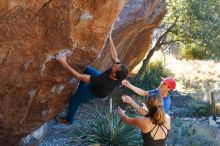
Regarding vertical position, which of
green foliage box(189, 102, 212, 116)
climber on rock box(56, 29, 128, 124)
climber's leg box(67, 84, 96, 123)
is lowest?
climber's leg box(67, 84, 96, 123)

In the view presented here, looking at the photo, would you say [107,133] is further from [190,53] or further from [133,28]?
[190,53]

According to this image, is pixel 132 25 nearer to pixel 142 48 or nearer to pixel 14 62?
pixel 142 48

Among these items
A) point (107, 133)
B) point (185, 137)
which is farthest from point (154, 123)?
point (185, 137)

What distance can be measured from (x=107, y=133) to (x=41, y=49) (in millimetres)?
3621

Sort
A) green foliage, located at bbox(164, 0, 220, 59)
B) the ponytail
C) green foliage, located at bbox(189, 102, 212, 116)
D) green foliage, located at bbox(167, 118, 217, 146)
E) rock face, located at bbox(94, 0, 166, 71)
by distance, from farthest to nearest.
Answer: green foliage, located at bbox(164, 0, 220, 59) → green foliage, located at bbox(189, 102, 212, 116) → green foliage, located at bbox(167, 118, 217, 146) → rock face, located at bbox(94, 0, 166, 71) → the ponytail

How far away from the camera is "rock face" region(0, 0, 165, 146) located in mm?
7062

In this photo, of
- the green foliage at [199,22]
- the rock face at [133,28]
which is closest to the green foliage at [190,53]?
the green foliage at [199,22]

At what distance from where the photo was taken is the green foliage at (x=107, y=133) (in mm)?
10414

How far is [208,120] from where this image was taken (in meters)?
15.1

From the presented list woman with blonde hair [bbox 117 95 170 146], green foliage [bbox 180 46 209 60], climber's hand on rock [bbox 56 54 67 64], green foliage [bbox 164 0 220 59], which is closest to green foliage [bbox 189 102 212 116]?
green foliage [bbox 164 0 220 59]

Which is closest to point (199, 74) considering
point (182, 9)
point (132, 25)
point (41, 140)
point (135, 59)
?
point (182, 9)

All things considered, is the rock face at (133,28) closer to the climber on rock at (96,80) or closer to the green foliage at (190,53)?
the climber on rock at (96,80)

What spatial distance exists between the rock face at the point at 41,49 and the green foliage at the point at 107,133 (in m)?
1.95

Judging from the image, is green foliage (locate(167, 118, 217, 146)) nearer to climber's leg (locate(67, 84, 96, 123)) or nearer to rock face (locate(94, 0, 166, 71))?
rock face (locate(94, 0, 166, 71))
